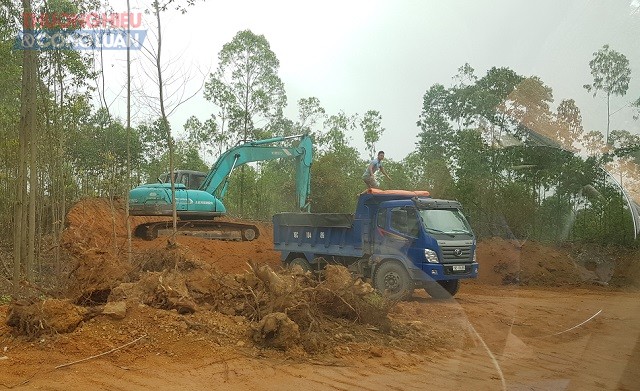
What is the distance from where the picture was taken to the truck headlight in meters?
12.2

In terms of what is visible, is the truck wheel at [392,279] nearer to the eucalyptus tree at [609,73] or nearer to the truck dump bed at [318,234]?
the truck dump bed at [318,234]

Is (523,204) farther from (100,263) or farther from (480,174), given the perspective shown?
(100,263)

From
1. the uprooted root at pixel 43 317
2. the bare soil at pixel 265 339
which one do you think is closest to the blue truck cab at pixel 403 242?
the bare soil at pixel 265 339

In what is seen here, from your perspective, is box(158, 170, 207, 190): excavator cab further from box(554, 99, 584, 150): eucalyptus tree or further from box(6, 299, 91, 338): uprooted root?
box(554, 99, 584, 150): eucalyptus tree

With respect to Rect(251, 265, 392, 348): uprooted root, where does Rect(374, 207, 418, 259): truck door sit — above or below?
above

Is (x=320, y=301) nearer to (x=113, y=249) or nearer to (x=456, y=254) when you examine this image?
(x=113, y=249)

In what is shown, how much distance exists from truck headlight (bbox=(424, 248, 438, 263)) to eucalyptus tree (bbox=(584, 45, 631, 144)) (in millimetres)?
7213

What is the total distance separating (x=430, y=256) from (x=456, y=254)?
0.67 metres

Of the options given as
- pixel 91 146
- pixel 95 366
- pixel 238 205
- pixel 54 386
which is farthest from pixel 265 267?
pixel 238 205

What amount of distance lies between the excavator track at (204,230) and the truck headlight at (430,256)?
8658 mm

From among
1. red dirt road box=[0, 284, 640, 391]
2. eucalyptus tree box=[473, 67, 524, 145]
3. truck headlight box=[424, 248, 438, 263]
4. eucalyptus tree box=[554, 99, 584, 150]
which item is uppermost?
eucalyptus tree box=[473, 67, 524, 145]

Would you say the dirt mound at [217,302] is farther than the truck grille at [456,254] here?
No

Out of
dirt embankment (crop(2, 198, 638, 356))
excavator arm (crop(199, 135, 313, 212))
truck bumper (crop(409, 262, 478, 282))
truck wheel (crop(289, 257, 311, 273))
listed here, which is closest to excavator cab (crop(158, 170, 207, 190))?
excavator arm (crop(199, 135, 313, 212))

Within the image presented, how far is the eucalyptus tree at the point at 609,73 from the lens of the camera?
464cm
